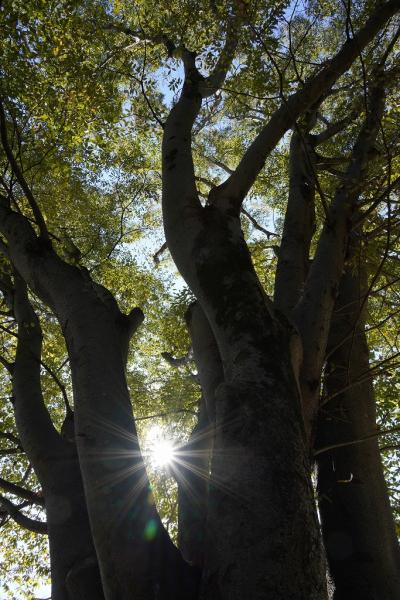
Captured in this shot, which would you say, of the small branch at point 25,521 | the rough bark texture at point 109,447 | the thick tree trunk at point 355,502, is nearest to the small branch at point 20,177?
the rough bark texture at point 109,447

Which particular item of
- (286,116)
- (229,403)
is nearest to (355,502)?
(229,403)

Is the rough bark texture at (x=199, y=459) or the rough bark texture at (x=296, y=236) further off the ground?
the rough bark texture at (x=296, y=236)

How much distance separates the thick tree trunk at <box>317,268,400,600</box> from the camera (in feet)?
8.93

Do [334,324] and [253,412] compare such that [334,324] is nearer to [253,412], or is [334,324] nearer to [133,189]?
[253,412]

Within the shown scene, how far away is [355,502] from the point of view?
3082mm

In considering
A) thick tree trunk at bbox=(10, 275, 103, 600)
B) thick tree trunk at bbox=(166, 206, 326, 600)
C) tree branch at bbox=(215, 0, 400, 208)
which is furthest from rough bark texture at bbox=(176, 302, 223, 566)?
tree branch at bbox=(215, 0, 400, 208)

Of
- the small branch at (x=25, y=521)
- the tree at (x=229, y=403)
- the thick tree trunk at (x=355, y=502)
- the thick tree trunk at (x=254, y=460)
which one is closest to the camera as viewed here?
the thick tree trunk at (x=254, y=460)

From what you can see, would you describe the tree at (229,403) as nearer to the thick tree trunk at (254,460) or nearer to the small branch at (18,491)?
the thick tree trunk at (254,460)

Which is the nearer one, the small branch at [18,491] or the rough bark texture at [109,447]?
the rough bark texture at [109,447]

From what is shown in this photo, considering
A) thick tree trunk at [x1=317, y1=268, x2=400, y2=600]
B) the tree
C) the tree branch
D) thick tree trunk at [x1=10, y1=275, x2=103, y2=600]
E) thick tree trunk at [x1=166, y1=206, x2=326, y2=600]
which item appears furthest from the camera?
the tree branch

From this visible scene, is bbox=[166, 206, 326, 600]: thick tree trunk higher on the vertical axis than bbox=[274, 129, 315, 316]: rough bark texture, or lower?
lower

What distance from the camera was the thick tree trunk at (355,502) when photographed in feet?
8.93

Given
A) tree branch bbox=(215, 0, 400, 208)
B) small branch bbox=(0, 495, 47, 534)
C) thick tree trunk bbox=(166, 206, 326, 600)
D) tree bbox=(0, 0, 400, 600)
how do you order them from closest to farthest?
thick tree trunk bbox=(166, 206, 326, 600), tree bbox=(0, 0, 400, 600), tree branch bbox=(215, 0, 400, 208), small branch bbox=(0, 495, 47, 534)

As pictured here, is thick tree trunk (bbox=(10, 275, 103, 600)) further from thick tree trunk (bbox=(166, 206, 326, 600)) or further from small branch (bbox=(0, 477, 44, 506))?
thick tree trunk (bbox=(166, 206, 326, 600))
